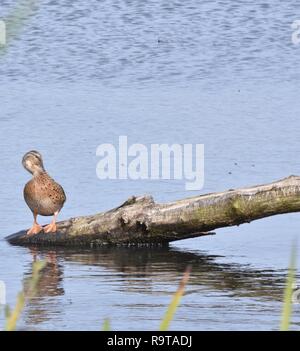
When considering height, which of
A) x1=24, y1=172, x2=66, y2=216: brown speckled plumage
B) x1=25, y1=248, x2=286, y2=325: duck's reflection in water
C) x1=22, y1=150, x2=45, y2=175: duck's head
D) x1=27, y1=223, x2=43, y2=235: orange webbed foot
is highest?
x1=22, y1=150, x2=45, y2=175: duck's head

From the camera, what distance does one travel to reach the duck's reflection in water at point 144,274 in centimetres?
919

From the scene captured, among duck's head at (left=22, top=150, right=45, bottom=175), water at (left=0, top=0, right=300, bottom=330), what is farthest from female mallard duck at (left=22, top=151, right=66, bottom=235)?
water at (left=0, top=0, right=300, bottom=330)

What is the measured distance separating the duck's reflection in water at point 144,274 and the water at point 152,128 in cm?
2

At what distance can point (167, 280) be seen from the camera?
971cm

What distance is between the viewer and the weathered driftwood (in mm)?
10227

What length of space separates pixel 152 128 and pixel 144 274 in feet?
19.0

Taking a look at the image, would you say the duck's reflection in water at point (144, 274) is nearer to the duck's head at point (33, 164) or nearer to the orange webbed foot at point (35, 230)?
the orange webbed foot at point (35, 230)

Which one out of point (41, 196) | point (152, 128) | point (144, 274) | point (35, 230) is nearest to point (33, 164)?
point (41, 196)

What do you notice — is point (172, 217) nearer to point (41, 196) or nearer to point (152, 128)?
point (41, 196)

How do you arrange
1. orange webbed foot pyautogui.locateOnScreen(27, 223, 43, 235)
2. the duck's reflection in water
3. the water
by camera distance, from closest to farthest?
the water → the duck's reflection in water → orange webbed foot pyautogui.locateOnScreen(27, 223, 43, 235)

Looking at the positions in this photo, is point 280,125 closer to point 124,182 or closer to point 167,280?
point 124,182

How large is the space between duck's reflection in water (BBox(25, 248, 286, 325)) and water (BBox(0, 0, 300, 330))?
0.02m

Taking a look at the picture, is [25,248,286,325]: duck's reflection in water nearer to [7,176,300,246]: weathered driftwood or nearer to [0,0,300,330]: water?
[0,0,300,330]: water

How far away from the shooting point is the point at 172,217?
10.6m
